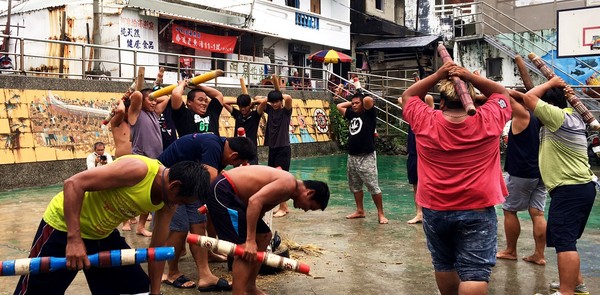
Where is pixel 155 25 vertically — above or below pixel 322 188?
above

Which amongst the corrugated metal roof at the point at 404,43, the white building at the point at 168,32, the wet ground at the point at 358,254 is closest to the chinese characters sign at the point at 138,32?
the white building at the point at 168,32

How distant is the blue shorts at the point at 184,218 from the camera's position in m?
Answer: 5.26

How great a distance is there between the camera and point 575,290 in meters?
4.99

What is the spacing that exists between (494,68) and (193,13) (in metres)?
12.3

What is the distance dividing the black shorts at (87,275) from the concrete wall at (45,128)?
8.86m

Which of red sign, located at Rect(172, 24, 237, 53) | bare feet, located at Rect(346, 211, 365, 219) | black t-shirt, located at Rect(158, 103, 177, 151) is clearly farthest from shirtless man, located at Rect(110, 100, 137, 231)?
red sign, located at Rect(172, 24, 237, 53)

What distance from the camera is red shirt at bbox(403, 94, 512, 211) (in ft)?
12.1

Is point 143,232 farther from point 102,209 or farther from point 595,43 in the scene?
point 595,43

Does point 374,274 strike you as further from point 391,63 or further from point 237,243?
point 391,63

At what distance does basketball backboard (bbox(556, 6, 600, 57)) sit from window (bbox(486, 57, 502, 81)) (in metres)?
6.22

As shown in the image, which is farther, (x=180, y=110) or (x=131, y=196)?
(x=180, y=110)

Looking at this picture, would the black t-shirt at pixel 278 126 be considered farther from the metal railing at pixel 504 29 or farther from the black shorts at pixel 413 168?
the metal railing at pixel 504 29

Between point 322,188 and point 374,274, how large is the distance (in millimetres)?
1687

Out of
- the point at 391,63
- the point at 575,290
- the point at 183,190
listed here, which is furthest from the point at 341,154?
the point at 183,190
